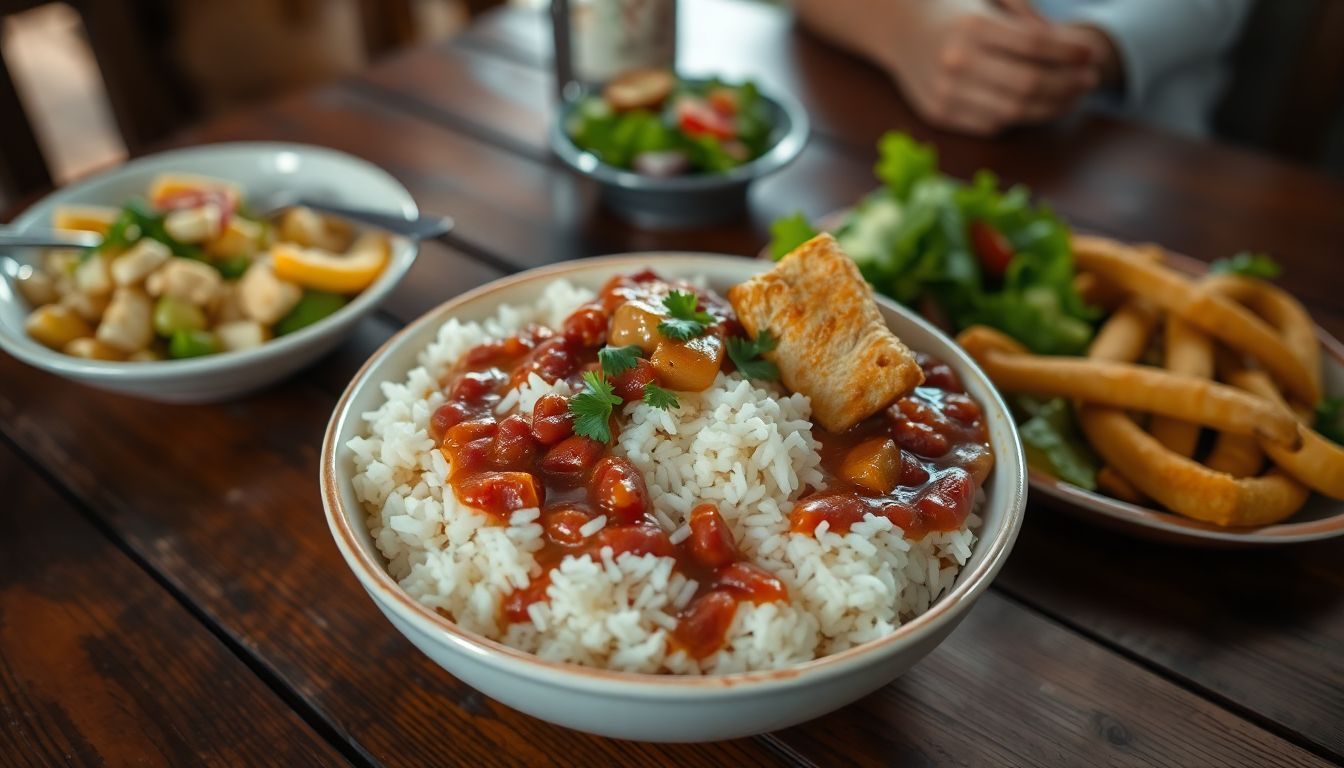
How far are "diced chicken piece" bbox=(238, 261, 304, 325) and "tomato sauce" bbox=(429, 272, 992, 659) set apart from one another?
537 millimetres

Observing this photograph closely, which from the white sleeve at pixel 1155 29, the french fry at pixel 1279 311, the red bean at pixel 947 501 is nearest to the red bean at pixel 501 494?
the red bean at pixel 947 501

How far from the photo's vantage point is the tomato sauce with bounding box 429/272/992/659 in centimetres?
118

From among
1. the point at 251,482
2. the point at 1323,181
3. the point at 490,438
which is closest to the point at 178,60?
the point at 251,482

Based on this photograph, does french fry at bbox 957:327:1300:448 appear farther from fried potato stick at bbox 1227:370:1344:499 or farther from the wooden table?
the wooden table

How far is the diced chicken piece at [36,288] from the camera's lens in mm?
1845

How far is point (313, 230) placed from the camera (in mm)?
2041

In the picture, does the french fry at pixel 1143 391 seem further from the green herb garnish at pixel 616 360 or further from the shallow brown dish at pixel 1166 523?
the green herb garnish at pixel 616 360

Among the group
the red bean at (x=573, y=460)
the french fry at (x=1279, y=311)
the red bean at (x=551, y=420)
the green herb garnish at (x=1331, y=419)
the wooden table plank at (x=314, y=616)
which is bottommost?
the wooden table plank at (x=314, y=616)

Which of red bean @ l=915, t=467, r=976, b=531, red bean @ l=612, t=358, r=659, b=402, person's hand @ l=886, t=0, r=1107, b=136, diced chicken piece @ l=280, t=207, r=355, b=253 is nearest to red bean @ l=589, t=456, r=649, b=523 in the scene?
red bean @ l=612, t=358, r=659, b=402

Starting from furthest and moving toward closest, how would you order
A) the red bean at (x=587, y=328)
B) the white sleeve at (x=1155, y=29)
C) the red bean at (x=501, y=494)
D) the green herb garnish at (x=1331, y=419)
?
the white sleeve at (x=1155, y=29)
the green herb garnish at (x=1331, y=419)
the red bean at (x=587, y=328)
the red bean at (x=501, y=494)

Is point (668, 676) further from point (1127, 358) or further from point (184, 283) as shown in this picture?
point (184, 283)

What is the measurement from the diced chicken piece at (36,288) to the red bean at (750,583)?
4.92ft

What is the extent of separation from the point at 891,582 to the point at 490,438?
57 centimetres

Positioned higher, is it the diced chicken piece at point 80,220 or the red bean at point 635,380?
the red bean at point 635,380
